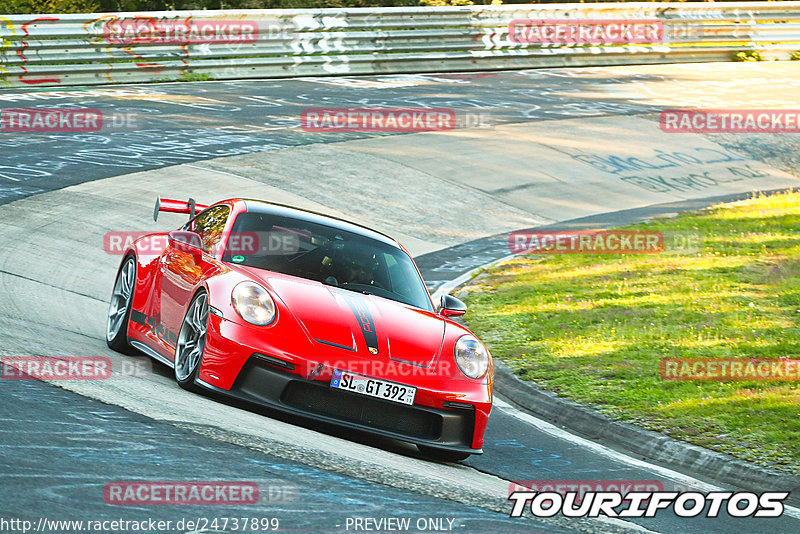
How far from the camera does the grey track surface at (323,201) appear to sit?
5.23 metres

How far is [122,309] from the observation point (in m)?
8.60

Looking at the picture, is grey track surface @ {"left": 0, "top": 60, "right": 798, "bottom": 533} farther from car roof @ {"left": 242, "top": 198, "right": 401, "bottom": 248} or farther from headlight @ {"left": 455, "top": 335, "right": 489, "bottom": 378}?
car roof @ {"left": 242, "top": 198, "right": 401, "bottom": 248}

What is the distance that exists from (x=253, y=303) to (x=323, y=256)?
3.52 ft

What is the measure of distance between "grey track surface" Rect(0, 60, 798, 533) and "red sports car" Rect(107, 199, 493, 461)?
22 centimetres

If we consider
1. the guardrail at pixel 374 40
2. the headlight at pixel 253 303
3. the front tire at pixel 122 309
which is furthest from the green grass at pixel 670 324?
the guardrail at pixel 374 40

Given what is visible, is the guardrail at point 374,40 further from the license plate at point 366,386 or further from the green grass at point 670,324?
the license plate at point 366,386

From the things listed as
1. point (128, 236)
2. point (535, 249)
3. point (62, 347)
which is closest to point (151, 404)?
point (62, 347)

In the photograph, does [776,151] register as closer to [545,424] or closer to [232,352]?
[545,424]

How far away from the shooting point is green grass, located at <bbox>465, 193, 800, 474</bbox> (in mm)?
7977

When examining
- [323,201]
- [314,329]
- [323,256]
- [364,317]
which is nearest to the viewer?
[314,329]

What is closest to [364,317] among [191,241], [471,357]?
[471,357]

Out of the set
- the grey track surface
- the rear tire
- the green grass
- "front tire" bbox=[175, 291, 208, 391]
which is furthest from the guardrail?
the rear tire

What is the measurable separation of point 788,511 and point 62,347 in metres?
4.91

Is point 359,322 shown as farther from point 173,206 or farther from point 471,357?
point 173,206
